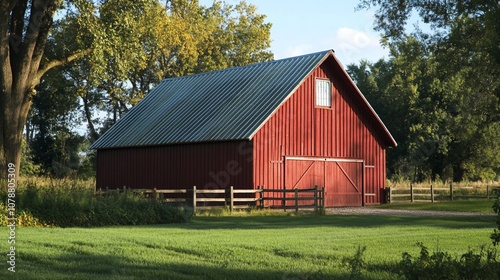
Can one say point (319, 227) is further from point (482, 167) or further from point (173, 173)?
point (482, 167)

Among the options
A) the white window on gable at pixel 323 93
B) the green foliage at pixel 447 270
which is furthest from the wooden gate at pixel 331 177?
the green foliage at pixel 447 270

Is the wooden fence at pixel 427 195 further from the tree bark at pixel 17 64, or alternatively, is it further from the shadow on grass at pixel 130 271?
the shadow on grass at pixel 130 271

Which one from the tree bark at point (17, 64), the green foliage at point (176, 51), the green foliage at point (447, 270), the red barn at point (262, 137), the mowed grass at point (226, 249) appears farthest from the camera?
the green foliage at point (176, 51)

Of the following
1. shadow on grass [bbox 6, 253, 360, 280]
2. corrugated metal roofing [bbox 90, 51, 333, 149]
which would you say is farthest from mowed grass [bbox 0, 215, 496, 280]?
corrugated metal roofing [bbox 90, 51, 333, 149]

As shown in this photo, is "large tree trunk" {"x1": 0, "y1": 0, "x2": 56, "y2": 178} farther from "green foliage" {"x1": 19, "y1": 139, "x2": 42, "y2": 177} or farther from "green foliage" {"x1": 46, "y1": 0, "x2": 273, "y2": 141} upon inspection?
"green foliage" {"x1": 19, "y1": 139, "x2": 42, "y2": 177}

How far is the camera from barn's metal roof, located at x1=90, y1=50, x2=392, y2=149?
35.9 meters

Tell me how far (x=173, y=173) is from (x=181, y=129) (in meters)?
2.16

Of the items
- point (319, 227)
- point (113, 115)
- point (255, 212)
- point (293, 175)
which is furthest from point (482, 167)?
point (319, 227)

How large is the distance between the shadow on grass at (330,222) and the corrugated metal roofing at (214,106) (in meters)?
7.75

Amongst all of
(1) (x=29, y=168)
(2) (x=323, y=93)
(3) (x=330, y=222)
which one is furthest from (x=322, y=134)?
(1) (x=29, y=168)

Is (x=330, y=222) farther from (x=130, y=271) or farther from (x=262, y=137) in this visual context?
(x=130, y=271)

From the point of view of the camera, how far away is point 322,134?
3828cm

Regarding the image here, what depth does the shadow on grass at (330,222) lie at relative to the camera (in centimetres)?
2322

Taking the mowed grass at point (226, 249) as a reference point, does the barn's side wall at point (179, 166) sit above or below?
above
